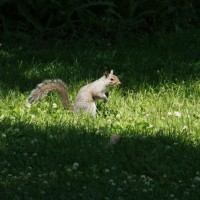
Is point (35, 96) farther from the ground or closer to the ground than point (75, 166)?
farther from the ground

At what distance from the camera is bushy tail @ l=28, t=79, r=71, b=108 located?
757cm

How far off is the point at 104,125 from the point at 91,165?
113cm

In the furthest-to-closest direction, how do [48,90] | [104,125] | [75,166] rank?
[48,90] → [104,125] → [75,166]

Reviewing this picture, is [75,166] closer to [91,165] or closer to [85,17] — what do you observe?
[91,165]

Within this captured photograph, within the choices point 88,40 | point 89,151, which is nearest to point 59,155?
point 89,151

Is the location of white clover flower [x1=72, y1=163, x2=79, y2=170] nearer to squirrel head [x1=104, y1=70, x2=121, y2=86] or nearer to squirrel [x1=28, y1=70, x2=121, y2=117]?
squirrel [x1=28, y1=70, x2=121, y2=117]

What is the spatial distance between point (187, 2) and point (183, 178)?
20.6ft

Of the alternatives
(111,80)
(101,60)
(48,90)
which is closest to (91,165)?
(48,90)

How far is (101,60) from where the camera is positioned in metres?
9.72

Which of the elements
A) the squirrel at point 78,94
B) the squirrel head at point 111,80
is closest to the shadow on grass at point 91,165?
the squirrel at point 78,94

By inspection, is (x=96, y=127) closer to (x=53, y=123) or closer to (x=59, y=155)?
(x=53, y=123)

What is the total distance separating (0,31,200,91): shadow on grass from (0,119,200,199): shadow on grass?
198 cm

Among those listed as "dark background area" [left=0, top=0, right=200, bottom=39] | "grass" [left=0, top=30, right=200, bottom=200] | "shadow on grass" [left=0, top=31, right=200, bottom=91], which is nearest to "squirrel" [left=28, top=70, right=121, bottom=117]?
"grass" [left=0, top=30, right=200, bottom=200]

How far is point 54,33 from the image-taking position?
10.8m
